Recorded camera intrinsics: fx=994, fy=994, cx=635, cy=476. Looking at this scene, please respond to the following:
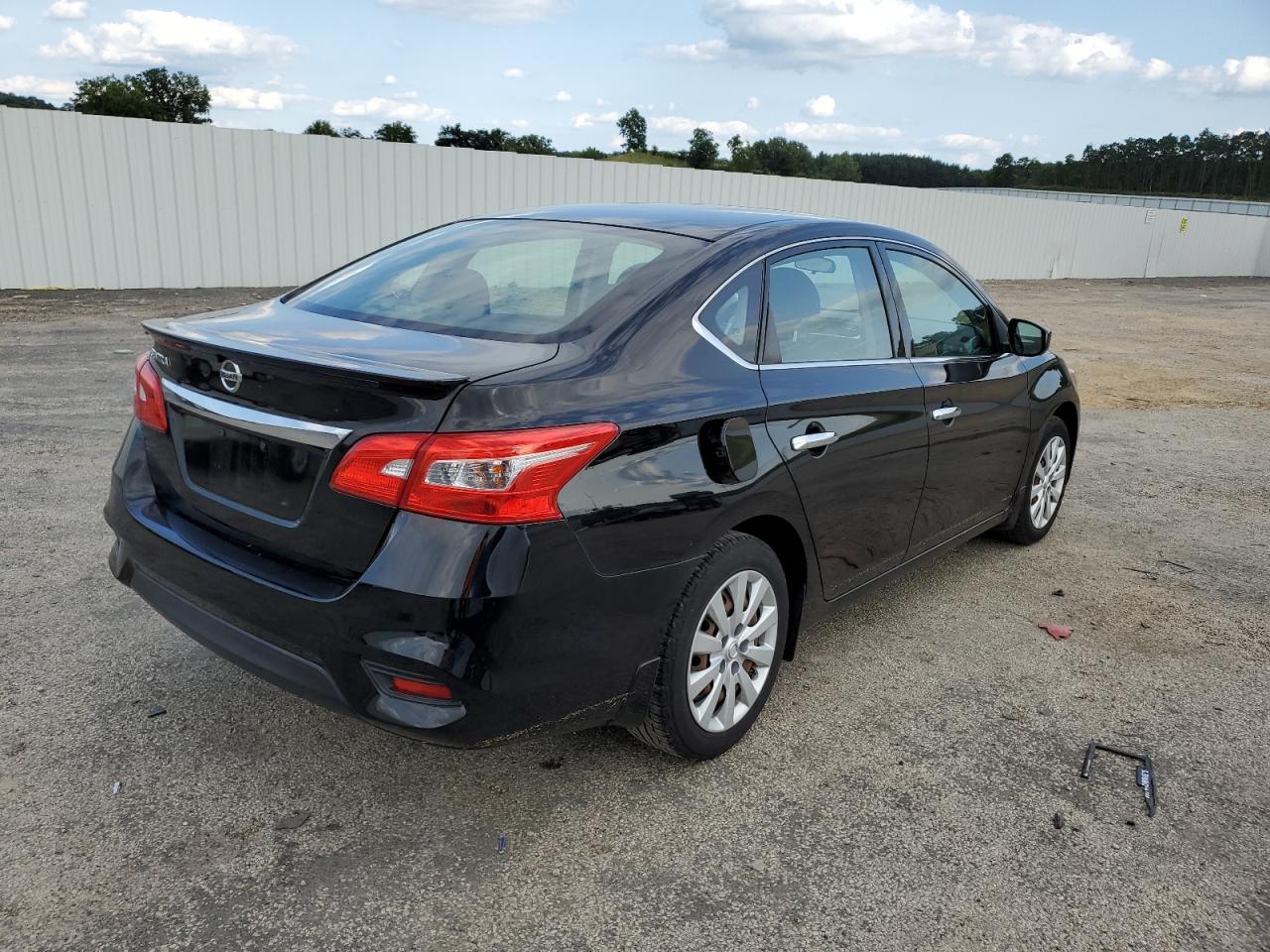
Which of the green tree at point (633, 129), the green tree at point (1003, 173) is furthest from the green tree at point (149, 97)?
the green tree at point (1003, 173)

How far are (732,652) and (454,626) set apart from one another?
1.03 metres

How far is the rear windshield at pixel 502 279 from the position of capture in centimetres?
288

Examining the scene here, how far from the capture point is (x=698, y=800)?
2916mm

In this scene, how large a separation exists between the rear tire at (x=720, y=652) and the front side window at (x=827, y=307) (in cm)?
72

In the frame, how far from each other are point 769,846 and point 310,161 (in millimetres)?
16120

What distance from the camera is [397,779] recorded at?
2.94 m

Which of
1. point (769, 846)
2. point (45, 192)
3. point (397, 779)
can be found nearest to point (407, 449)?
point (397, 779)

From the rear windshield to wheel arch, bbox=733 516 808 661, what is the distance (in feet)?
2.66

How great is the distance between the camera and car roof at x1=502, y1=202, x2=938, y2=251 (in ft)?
11.1

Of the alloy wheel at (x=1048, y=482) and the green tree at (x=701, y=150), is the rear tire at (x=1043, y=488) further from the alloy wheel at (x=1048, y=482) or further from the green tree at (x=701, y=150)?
the green tree at (x=701, y=150)

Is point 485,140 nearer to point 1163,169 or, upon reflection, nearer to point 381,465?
point 381,465

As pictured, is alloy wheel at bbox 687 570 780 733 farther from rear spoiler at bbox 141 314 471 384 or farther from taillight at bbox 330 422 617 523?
rear spoiler at bbox 141 314 471 384

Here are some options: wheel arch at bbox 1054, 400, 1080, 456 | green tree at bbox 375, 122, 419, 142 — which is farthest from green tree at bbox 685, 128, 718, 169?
wheel arch at bbox 1054, 400, 1080, 456

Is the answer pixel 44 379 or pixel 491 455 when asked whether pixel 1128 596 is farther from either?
pixel 44 379
